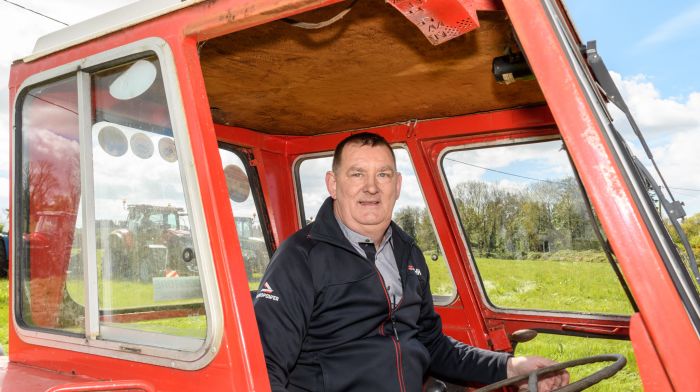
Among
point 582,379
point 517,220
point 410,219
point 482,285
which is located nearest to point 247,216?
point 410,219

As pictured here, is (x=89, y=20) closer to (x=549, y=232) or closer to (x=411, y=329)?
(x=411, y=329)

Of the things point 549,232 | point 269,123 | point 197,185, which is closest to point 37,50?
point 197,185

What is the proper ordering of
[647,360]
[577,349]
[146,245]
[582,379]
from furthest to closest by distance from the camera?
[577,349]
[146,245]
[582,379]
[647,360]

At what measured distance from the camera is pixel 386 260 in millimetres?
2467

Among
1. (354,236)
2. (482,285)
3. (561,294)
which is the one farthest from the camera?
(482,285)

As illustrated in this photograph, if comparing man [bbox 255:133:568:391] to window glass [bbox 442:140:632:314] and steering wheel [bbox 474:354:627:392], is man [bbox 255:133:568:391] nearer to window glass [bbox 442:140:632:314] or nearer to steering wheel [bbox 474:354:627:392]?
steering wheel [bbox 474:354:627:392]

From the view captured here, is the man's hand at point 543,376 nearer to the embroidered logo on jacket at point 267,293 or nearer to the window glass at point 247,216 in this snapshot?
the embroidered logo on jacket at point 267,293

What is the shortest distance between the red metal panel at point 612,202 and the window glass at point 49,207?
1442 millimetres

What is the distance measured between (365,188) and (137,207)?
3.12ft

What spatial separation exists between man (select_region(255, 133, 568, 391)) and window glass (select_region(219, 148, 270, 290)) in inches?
45.7

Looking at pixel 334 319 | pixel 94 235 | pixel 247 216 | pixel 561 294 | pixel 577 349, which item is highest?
pixel 247 216

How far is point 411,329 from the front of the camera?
2355 mm

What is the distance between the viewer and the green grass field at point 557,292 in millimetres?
3045

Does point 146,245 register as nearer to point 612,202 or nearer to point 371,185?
point 371,185
